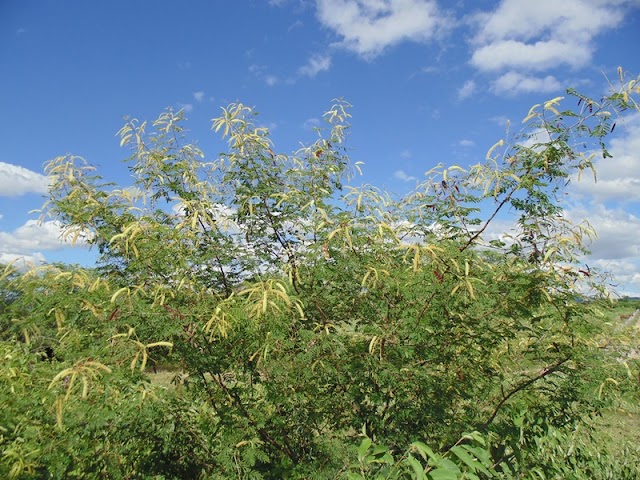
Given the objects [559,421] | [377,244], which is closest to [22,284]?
[377,244]

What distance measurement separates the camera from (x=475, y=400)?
3699 millimetres

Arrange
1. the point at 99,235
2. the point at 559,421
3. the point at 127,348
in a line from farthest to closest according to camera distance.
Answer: the point at 559,421
the point at 99,235
the point at 127,348

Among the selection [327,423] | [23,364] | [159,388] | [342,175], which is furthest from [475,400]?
[23,364]

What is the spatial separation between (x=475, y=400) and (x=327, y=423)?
3.81 ft

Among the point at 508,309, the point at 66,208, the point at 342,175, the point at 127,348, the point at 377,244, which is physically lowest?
the point at 127,348

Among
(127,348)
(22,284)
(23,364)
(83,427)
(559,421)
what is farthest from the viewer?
(23,364)

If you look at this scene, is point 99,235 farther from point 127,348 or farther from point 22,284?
point 127,348

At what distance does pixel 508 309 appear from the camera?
3182 mm

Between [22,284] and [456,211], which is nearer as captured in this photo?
[22,284]

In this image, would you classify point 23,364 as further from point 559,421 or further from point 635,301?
point 635,301

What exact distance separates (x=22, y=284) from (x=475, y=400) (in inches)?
128

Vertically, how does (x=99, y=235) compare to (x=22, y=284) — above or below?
above

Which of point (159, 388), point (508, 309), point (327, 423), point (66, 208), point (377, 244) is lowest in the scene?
point (327, 423)

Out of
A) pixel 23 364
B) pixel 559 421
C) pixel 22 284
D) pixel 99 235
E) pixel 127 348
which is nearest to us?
pixel 127 348
